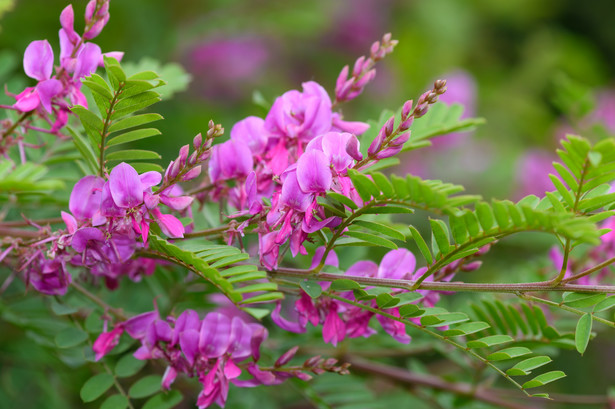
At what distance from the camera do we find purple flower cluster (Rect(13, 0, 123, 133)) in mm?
780

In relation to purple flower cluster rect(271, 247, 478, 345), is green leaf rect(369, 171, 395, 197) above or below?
above

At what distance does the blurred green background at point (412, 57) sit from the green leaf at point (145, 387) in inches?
37.9

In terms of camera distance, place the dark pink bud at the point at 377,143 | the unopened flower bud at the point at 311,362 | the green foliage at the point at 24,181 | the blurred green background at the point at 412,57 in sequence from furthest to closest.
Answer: the blurred green background at the point at 412,57, the unopened flower bud at the point at 311,362, the dark pink bud at the point at 377,143, the green foliage at the point at 24,181

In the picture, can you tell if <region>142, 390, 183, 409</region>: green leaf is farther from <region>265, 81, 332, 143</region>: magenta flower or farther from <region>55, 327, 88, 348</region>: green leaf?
<region>265, 81, 332, 143</region>: magenta flower

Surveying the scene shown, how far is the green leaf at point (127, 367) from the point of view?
0.91m

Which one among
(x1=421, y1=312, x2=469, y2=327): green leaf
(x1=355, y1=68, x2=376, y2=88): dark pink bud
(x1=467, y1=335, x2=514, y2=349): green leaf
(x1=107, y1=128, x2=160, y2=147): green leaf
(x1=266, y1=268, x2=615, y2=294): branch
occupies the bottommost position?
(x1=467, y1=335, x2=514, y2=349): green leaf

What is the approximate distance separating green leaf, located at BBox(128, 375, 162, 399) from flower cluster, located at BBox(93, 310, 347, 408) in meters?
0.09

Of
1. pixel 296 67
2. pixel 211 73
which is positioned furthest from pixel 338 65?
pixel 211 73

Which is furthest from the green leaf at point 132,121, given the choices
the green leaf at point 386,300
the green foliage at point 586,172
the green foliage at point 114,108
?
the green foliage at point 586,172

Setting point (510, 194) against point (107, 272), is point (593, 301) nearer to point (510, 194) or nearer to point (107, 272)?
point (107, 272)

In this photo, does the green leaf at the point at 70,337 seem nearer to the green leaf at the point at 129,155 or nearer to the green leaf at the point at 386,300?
the green leaf at the point at 129,155

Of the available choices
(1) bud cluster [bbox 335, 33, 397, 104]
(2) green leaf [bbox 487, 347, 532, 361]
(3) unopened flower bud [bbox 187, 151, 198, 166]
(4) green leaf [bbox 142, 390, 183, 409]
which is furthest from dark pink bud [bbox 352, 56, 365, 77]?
(4) green leaf [bbox 142, 390, 183, 409]

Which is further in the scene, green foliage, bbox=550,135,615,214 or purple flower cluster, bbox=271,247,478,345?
purple flower cluster, bbox=271,247,478,345

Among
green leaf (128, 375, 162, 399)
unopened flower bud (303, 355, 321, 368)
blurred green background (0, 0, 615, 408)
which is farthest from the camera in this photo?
blurred green background (0, 0, 615, 408)
